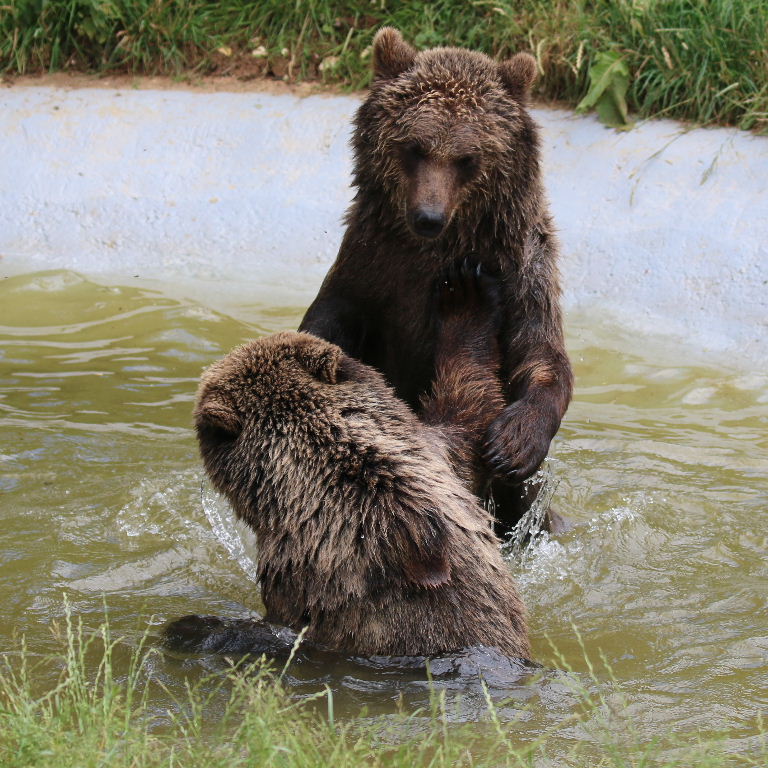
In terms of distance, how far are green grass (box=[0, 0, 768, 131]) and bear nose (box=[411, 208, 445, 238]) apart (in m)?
5.26

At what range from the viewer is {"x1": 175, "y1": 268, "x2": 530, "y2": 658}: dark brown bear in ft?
13.7

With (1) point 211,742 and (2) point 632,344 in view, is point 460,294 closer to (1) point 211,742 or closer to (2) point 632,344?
(1) point 211,742

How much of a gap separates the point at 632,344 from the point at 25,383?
413cm

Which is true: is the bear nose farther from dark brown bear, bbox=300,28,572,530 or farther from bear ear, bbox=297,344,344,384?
bear ear, bbox=297,344,344,384

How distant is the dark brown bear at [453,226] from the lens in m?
5.11

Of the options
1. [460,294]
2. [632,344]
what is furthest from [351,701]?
[632,344]

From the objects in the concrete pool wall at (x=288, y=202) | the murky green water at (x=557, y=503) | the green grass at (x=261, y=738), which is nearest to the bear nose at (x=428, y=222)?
the murky green water at (x=557, y=503)

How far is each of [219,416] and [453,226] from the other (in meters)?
1.52

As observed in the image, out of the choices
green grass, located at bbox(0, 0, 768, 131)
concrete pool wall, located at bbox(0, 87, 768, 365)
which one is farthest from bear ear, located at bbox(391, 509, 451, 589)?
green grass, located at bbox(0, 0, 768, 131)

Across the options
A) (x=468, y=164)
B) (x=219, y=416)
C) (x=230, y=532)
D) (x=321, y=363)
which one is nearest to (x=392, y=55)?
(x=468, y=164)

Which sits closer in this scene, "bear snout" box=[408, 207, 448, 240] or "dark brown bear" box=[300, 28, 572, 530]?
"bear snout" box=[408, 207, 448, 240]

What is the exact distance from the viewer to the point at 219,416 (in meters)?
4.44

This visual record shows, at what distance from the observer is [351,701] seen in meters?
4.16

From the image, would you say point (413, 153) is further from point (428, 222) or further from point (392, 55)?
point (392, 55)
